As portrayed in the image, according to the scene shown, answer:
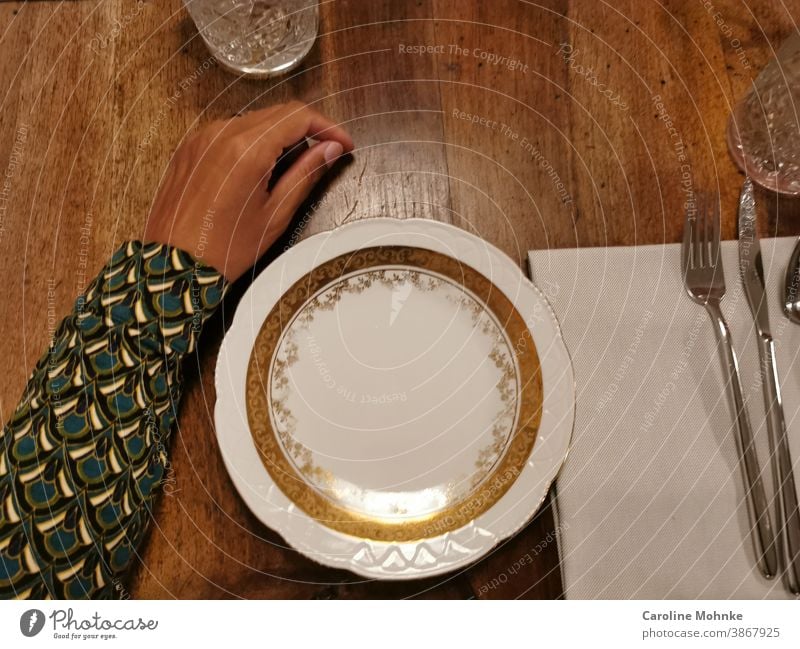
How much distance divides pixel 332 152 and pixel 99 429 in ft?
0.67

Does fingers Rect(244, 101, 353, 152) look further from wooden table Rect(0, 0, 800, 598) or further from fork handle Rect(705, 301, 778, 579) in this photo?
fork handle Rect(705, 301, 778, 579)

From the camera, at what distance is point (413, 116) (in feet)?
1.10

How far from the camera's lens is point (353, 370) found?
298mm

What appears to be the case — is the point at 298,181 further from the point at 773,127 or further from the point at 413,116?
the point at 773,127

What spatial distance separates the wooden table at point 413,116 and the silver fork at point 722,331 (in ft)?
0.04

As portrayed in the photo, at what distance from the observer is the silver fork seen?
26 cm

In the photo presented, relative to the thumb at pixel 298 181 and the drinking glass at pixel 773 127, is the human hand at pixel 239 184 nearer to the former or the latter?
the thumb at pixel 298 181

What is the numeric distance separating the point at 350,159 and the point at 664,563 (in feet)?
0.95

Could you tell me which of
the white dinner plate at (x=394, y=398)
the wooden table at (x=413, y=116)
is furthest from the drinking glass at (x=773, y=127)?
the white dinner plate at (x=394, y=398)

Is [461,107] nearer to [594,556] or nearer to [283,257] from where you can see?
[283,257]

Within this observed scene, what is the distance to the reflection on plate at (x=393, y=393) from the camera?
10.7 inches

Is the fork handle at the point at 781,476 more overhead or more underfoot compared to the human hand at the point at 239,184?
more underfoot

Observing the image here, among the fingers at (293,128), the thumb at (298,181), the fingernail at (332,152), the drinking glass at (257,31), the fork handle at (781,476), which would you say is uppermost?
the drinking glass at (257,31)
